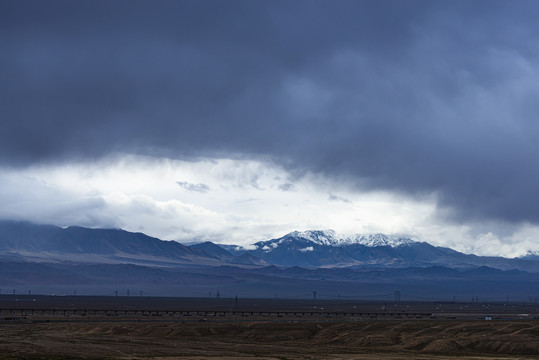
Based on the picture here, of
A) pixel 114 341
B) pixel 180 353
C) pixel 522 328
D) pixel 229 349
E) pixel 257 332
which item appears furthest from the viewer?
pixel 257 332

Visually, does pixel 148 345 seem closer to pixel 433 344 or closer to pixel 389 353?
pixel 389 353

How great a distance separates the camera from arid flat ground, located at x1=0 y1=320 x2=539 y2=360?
4550 inches

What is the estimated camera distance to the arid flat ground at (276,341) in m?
116

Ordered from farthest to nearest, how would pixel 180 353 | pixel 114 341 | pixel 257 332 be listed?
1. pixel 257 332
2. pixel 114 341
3. pixel 180 353

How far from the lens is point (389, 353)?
123m

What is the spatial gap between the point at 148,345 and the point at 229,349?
15847 mm

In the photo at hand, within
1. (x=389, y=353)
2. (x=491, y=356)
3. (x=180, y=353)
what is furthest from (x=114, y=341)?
(x=491, y=356)

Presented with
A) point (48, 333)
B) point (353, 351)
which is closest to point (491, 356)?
point (353, 351)

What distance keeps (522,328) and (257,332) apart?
56.6 m

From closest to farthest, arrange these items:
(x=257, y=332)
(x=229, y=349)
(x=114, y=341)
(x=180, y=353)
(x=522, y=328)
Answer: (x=180, y=353), (x=229, y=349), (x=114, y=341), (x=522, y=328), (x=257, y=332)

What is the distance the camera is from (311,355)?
115750mm

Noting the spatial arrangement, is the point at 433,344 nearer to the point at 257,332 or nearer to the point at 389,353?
the point at 389,353

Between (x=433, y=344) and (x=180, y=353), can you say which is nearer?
(x=180, y=353)

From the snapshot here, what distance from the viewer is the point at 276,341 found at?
15088 centimetres
